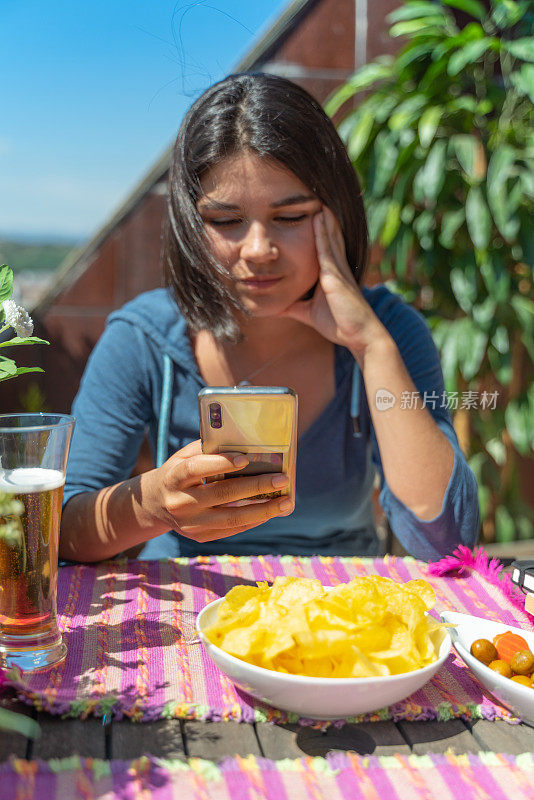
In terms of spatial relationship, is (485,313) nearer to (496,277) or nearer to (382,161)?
(496,277)

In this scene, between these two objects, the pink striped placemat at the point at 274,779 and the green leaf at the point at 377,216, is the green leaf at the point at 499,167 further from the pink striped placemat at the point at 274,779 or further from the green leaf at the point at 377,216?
the pink striped placemat at the point at 274,779

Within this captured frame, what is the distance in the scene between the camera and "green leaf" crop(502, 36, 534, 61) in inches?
66.1

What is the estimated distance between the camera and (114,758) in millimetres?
448

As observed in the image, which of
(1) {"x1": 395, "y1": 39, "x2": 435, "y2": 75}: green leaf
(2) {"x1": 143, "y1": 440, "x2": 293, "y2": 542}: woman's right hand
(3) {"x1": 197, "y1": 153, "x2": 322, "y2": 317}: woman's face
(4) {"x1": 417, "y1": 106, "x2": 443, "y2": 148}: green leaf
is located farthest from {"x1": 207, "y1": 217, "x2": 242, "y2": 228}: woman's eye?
(1) {"x1": 395, "y1": 39, "x2": 435, "y2": 75}: green leaf

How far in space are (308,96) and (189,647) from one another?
0.77 metres

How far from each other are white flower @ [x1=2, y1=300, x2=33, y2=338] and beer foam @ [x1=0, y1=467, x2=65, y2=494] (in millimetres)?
106

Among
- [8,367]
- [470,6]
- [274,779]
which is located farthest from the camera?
[470,6]

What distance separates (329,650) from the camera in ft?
1.55

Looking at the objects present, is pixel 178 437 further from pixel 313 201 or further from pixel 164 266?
pixel 313 201

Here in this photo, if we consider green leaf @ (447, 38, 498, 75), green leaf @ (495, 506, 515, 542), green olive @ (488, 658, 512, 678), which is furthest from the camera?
green leaf @ (495, 506, 515, 542)

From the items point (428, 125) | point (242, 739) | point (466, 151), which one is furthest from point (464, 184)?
point (242, 739)

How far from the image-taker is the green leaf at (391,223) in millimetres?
1860

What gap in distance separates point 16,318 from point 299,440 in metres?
0.66

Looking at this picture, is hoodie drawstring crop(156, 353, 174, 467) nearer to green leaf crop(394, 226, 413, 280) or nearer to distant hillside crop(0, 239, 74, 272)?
distant hillside crop(0, 239, 74, 272)
